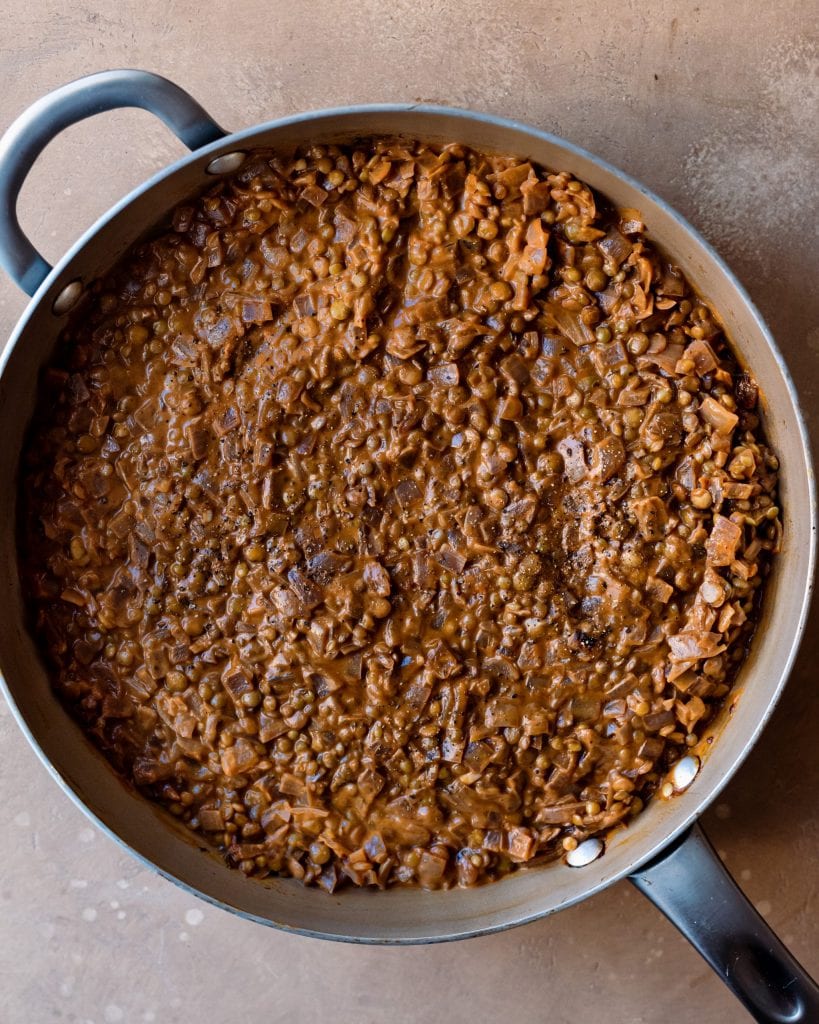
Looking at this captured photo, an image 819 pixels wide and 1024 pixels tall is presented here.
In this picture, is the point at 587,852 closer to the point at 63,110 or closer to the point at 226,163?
the point at 226,163

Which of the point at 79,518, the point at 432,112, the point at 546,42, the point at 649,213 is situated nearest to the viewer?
the point at 432,112

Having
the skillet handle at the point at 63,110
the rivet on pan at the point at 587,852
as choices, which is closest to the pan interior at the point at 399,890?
the rivet on pan at the point at 587,852

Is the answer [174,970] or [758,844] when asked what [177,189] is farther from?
[758,844]

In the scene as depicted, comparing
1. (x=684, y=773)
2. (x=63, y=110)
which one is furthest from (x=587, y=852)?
(x=63, y=110)

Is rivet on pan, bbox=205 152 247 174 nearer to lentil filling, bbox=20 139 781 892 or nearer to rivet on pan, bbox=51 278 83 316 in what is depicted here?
lentil filling, bbox=20 139 781 892

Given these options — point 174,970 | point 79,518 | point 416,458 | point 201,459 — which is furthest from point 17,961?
point 416,458

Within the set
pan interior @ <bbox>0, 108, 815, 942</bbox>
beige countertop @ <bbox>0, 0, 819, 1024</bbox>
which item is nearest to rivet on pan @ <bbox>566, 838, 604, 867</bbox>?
pan interior @ <bbox>0, 108, 815, 942</bbox>

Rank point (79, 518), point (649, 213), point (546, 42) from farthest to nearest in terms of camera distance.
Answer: point (546, 42) → point (79, 518) → point (649, 213)

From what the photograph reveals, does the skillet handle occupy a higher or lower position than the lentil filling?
higher
